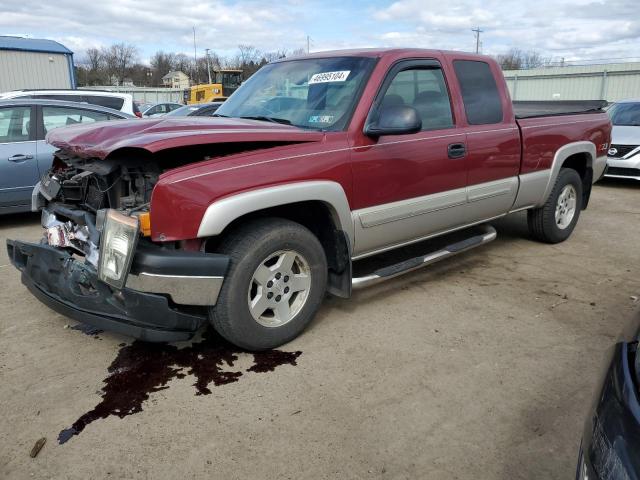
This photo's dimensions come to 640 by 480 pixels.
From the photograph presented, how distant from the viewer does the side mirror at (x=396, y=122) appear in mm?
3457

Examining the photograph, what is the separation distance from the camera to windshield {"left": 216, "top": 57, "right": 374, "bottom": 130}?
12.2 feet

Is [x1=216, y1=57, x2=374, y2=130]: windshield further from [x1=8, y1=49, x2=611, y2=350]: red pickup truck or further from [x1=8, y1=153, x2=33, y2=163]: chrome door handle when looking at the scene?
[x1=8, y1=153, x2=33, y2=163]: chrome door handle

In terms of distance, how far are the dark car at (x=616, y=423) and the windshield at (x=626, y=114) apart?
10.2 meters

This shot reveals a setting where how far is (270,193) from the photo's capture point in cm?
312

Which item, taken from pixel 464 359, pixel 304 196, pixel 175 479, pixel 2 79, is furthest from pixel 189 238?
pixel 2 79

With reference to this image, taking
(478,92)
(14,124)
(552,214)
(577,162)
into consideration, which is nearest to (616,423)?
(478,92)

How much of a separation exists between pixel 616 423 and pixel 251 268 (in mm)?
2074

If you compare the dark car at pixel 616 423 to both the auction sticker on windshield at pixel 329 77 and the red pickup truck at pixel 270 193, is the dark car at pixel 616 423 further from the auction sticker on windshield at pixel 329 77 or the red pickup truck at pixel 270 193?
the auction sticker on windshield at pixel 329 77

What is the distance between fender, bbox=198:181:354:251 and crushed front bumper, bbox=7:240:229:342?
20 centimetres

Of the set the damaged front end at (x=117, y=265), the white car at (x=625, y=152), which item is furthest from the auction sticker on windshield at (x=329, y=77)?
the white car at (x=625, y=152)

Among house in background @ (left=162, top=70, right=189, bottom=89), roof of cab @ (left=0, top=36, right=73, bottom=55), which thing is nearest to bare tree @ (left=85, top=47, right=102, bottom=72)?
house in background @ (left=162, top=70, right=189, bottom=89)

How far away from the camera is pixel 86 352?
3432mm

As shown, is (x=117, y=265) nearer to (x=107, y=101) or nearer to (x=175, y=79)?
(x=107, y=101)

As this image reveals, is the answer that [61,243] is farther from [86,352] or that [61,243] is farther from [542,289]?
[542,289]
